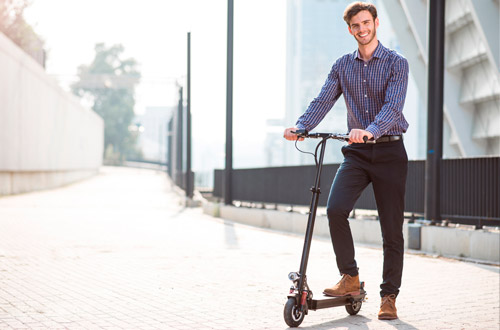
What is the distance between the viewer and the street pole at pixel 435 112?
10344 mm

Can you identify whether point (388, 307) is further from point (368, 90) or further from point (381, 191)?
point (368, 90)

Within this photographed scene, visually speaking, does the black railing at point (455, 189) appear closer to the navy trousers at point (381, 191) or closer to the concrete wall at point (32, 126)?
the navy trousers at point (381, 191)

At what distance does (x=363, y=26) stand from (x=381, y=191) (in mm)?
1088

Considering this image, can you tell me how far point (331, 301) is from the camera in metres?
4.81

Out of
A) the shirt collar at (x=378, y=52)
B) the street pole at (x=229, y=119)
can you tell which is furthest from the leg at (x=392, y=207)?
the street pole at (x=229, y=119)

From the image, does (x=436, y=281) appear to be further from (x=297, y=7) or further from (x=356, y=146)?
(x=297, y=7)

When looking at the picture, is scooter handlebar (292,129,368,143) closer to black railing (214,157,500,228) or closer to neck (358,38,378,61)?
neck (358,38,378,61)

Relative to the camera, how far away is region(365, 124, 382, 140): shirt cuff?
4.58 metres

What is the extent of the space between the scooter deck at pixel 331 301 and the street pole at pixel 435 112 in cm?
555

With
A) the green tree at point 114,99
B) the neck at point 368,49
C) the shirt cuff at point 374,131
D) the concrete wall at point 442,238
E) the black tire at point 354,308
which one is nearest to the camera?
the shirt cuff at point 374,131

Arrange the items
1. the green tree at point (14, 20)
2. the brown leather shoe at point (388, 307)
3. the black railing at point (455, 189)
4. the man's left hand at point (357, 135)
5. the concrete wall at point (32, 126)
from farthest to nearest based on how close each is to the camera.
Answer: the green tree at point (14, 20), the concrete wall at point (32, 126), the black railing at point (455, 189), the brown leather shoe at point (388, 307), the man's left hand at point (357, 135)

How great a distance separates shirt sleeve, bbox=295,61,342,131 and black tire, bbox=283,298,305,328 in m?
1.18

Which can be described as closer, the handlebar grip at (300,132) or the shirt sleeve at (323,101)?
the handlebar grip at (300,132)

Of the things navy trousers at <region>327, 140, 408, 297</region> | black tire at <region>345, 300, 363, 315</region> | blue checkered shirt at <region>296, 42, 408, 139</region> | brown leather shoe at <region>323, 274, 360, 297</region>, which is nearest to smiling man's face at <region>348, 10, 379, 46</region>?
blue checkered shirt at <region>296, 42, 408, 139</region>
